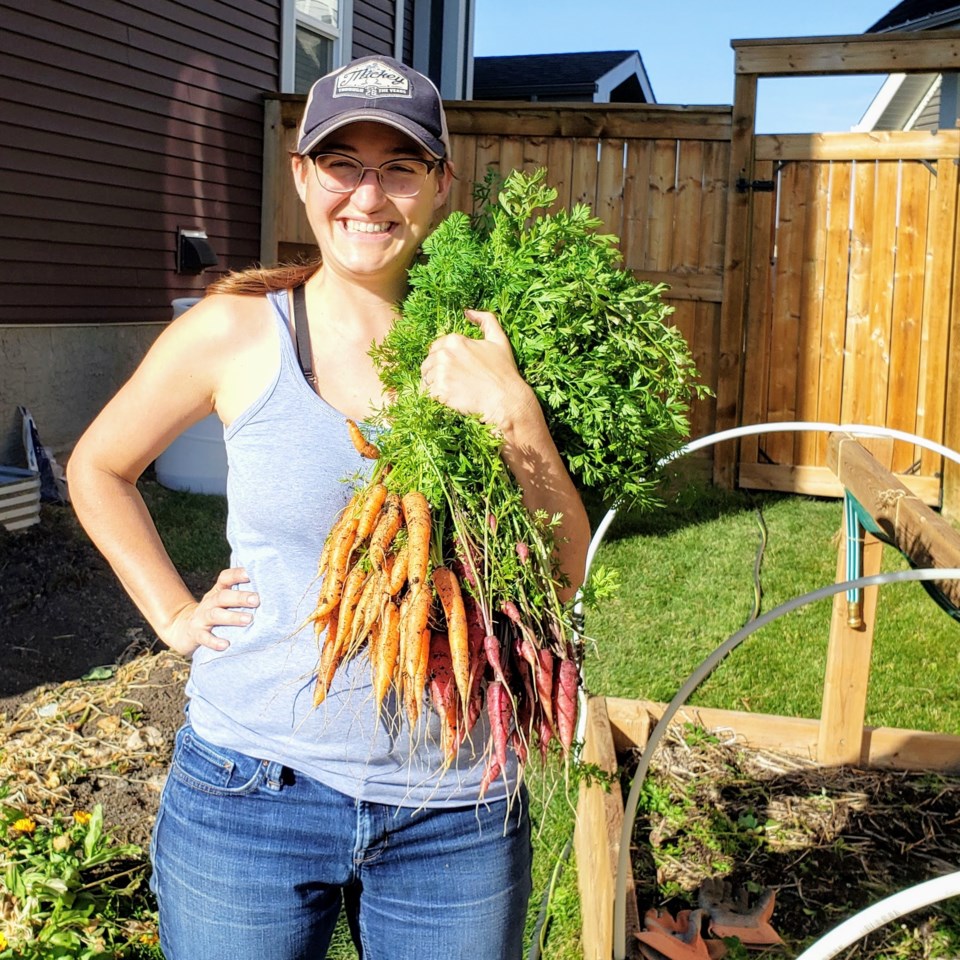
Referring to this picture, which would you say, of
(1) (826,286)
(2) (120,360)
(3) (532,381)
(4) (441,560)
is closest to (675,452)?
(3) (532,381)

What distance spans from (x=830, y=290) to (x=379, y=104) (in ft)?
20.7

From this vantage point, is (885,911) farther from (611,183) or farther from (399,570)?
(611,183)

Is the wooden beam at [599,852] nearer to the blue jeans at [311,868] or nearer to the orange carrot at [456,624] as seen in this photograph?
the blue jeans at [311,868]

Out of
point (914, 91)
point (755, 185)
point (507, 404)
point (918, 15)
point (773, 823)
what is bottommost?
point (773, 823)

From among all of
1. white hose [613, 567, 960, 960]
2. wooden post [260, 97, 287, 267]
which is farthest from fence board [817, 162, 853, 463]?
white hose [613, 567, 960, 960]

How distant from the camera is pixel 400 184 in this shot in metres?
1.76

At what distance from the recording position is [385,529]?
64.7 inches

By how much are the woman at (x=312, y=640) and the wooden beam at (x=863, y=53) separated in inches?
237

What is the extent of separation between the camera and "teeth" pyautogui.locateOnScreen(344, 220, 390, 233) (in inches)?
68.4

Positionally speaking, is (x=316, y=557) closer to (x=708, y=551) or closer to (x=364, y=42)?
(x=708, y=551)

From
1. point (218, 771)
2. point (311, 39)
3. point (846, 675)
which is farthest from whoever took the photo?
point (311, 39)

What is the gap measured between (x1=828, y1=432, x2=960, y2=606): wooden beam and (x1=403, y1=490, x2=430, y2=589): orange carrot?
41.3 inches

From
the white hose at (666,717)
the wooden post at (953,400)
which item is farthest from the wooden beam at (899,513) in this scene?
the wooden post at (953,400)

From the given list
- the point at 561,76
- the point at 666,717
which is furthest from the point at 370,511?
the point at 561,76
